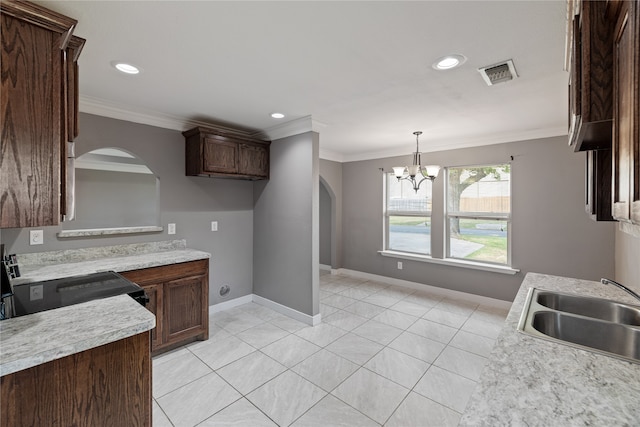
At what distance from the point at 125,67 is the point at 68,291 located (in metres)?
1.60

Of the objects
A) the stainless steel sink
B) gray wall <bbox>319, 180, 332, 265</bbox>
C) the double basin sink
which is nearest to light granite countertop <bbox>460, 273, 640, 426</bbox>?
the double basin sink

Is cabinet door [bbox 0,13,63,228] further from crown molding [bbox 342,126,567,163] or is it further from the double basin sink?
crown molding [bbox 342,126,567,163]

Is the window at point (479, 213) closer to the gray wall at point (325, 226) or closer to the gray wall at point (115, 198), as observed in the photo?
the gray wall at point (325, 226)

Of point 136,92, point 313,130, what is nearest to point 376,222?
point 313,130

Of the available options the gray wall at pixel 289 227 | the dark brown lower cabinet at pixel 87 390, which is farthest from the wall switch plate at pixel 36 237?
the gray wall at pixel 289 227

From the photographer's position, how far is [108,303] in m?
1.56

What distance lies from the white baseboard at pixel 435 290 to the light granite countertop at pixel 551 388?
333cm

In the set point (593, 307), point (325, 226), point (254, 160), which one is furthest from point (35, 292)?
point (325, 226)

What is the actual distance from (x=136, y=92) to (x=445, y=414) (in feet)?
11.7

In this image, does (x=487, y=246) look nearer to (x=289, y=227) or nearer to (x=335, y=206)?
(x=335, y=206)

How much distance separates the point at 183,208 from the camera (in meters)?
3.45

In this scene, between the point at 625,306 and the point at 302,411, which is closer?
the point at 625,306

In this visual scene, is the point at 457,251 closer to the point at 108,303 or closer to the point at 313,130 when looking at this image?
the point at 313,130

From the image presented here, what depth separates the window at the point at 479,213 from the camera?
4.13m
